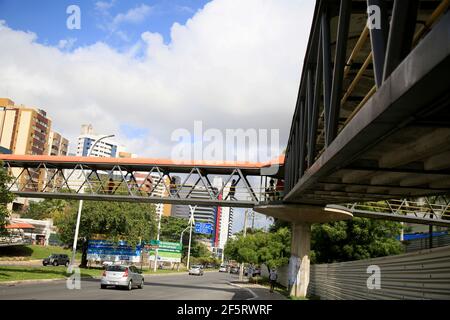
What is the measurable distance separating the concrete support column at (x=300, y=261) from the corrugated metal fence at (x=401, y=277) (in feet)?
11.9

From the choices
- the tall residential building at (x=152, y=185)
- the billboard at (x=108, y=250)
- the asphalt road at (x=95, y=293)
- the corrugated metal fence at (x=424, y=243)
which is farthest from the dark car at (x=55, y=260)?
the corrugated metal fence at (x=424, y=243)

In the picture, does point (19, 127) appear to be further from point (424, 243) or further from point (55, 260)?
point (424, 243)

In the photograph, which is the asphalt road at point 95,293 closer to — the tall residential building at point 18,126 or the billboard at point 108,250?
the billboard at point 108,250

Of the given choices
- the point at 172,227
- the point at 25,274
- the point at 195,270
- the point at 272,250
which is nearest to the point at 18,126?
the point at 172,227

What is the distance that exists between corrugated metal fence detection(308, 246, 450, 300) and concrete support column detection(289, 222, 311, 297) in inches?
143

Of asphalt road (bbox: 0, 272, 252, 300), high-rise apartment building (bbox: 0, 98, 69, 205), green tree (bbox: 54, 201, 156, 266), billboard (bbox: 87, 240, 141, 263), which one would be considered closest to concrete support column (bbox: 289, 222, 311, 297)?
asphalt road (bbox: 0, 272, 252, 300)

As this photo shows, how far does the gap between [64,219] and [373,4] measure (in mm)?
47638

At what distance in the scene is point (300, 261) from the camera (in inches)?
1046

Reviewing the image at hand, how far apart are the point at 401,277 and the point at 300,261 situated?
47.8ft

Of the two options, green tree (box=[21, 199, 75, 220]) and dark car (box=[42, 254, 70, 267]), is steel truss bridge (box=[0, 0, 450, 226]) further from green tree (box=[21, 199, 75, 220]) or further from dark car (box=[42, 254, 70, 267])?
green tree (box=[21, 199, 75, 220])

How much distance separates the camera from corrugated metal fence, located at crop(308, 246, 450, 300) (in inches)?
371

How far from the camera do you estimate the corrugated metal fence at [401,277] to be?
943 centimetres

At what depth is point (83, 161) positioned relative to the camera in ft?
105
